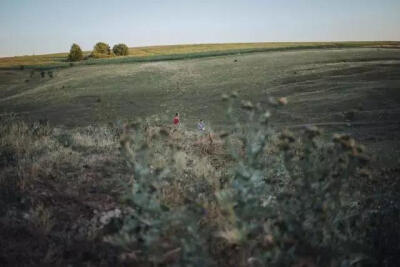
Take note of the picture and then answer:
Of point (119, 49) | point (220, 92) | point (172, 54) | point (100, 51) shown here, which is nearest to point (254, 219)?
point (220, 92)

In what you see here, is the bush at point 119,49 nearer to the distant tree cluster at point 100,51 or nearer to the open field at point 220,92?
the distant tree cluster at point 100,51

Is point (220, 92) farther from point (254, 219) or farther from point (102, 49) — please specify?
point (102, 49)

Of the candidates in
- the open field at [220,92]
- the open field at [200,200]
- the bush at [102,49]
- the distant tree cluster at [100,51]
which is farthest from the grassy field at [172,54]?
the open field at [200,200]

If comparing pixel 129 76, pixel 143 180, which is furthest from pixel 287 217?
pixel 129 76

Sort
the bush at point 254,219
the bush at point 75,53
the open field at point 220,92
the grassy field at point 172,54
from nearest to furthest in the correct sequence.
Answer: the bush at point 254,219, the open field at point 220,92, the grassy field at point 172,54, the bush at point 75,53

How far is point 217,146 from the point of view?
33.1ft

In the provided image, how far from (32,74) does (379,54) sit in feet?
142

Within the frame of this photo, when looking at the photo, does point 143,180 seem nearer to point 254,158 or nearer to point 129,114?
point 254,158

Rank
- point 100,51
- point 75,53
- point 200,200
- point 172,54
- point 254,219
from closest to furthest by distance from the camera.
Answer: point 254,219
point 200,200
point 172,54
point 75,53
point 100,51

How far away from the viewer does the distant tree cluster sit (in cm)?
7094

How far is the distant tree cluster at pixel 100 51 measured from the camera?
233 ft

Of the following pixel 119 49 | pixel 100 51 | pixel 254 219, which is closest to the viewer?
pixel 254 219

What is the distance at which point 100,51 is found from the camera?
259ft

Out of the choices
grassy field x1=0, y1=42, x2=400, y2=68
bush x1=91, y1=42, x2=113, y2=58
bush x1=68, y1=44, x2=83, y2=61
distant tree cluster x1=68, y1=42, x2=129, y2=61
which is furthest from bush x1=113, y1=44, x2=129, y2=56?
bush x1=68, y1=44, x2=83, y2=61
